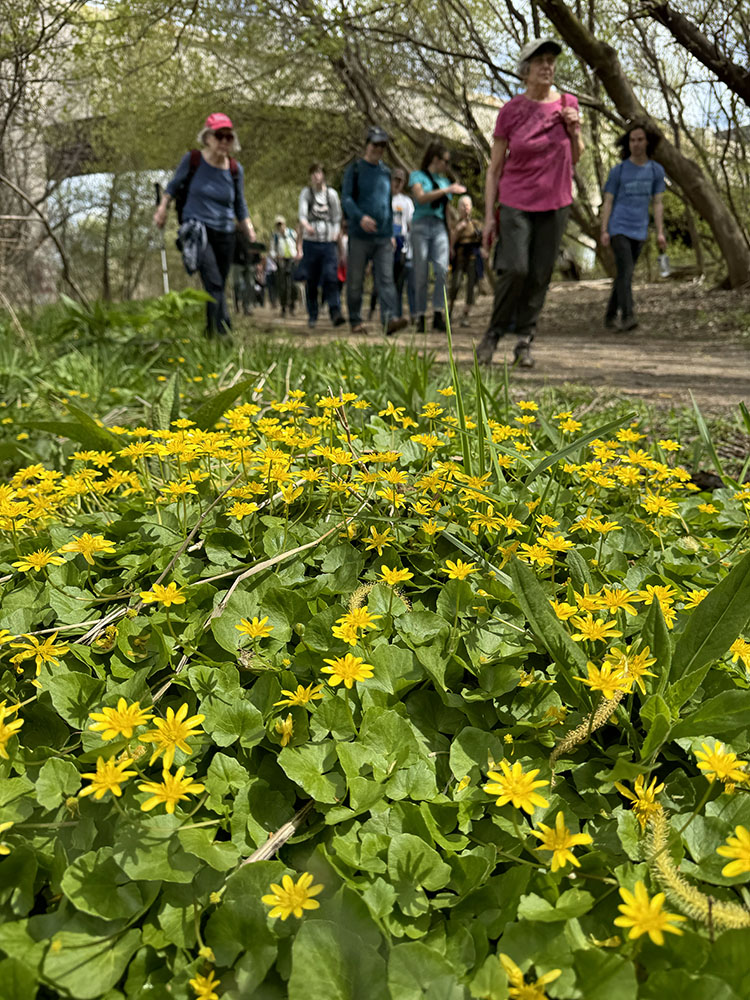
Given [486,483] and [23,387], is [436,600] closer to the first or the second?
[486,483]

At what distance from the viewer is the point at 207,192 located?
18.9 feet

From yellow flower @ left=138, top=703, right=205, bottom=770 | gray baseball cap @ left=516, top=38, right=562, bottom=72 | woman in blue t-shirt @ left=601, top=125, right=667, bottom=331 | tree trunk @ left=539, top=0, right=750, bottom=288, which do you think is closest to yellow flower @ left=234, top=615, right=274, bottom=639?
yellow flower @ left=138, top=703, right=205, bottom=770

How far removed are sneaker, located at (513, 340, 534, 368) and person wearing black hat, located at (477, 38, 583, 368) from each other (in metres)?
0.25

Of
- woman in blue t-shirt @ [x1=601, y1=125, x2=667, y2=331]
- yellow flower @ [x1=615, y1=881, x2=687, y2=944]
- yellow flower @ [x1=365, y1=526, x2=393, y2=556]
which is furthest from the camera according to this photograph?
woman in blue t-shirt @ [x1=601, y1=125, x2=667, y2=331]

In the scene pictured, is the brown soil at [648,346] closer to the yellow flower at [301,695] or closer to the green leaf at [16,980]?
the yellow flower at [301,695]

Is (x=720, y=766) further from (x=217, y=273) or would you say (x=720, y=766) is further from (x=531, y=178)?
(x=217, y=273)

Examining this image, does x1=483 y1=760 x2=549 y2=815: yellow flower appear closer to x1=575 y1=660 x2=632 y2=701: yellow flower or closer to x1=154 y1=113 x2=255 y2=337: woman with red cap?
x1=575 y1=660 x2=632 y2=701: yellow flower

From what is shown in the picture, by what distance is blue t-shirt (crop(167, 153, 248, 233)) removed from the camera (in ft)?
18.7

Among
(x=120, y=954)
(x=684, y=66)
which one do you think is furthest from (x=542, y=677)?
(x=684, y=66)

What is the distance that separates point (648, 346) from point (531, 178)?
11.0ft

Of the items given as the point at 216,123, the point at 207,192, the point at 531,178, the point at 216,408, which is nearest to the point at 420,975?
the point at 216,408

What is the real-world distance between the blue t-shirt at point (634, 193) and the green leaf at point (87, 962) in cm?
794

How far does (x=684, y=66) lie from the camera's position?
962 centimetres

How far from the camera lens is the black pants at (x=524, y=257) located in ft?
15.3
